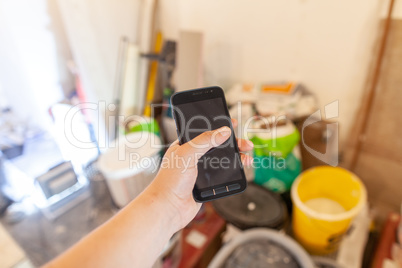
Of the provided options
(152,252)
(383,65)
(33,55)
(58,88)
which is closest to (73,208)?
(58,88)

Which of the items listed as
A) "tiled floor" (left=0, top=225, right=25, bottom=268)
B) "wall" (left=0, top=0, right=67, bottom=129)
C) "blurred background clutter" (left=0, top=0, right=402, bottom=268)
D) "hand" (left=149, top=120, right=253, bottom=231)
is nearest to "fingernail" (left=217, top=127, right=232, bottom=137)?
"hand" (left=149, top=120, right=253, bottom=231)

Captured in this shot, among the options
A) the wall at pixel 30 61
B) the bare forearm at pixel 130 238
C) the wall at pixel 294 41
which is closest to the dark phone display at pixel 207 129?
the bare forearm at pixel 130 238

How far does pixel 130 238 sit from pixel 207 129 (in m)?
0.29

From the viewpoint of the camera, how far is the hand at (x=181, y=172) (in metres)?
0.47

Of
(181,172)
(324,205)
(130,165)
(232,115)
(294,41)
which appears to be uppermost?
(294,41)

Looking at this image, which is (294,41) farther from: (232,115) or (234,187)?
(234,187)

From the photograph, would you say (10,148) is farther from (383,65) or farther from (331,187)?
(383,65)

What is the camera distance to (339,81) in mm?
1066

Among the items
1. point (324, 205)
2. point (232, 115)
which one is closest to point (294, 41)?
point (232, 115)

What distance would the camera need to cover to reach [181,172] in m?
0.49

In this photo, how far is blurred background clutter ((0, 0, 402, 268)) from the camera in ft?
2.97

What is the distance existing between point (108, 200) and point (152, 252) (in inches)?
40.6

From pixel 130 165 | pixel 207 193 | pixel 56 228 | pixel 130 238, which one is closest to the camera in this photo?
pixel 130 238

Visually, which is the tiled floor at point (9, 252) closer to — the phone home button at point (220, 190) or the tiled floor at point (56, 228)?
the tiled floor at point (56, 228)
